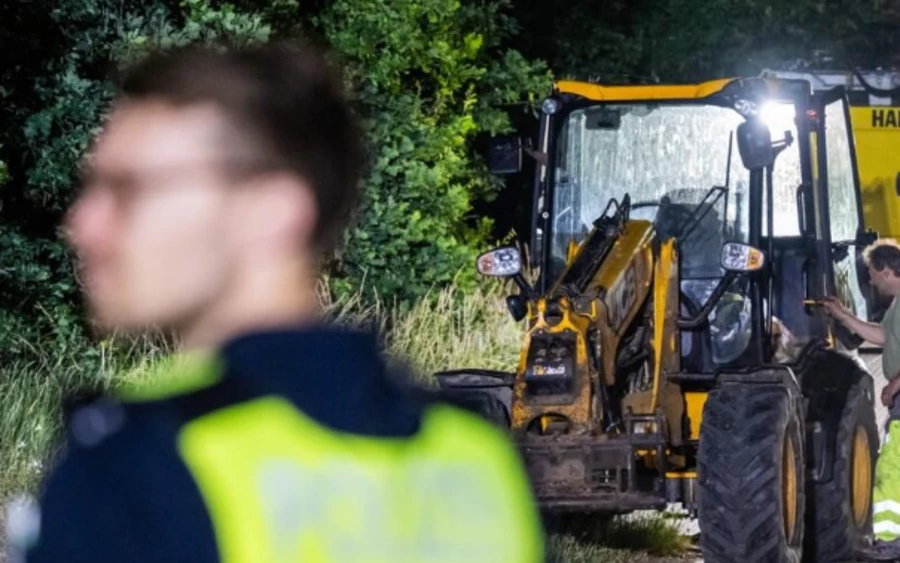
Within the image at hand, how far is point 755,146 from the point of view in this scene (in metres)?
9.53

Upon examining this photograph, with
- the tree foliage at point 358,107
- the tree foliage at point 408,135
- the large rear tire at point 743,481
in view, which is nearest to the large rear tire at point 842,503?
the large rear tire at point 743,481

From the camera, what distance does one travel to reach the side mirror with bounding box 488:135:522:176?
10148 millimetres

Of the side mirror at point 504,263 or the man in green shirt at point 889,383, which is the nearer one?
the side mirror at point 504,263

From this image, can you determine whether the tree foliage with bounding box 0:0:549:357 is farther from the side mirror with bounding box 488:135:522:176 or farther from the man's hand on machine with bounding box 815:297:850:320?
the man's hand on machine with bounding box 815:297:850:320

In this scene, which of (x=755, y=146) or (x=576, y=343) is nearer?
(x=576, y=343)

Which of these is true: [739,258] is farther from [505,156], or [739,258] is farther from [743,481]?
[505,156]

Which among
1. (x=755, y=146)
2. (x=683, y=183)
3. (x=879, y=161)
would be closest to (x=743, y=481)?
(x=755, y=146)

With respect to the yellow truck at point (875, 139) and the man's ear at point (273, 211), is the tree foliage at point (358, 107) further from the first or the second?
the man's ear at point (273, 211)

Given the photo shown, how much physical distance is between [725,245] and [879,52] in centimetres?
1778

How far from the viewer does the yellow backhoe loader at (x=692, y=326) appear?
8664 mm

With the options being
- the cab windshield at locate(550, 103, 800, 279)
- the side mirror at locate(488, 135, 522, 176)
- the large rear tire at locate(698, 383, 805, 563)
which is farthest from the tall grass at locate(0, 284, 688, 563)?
the cab windshield at locate(550, 103, 800, 279)

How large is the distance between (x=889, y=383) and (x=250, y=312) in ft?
30.5

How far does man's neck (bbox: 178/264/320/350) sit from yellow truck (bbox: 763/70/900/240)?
2215cm

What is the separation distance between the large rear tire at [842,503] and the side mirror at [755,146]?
1477 mm
